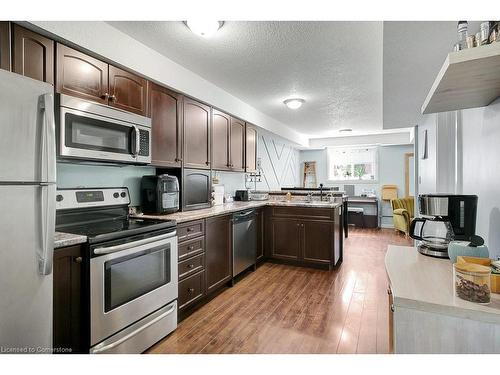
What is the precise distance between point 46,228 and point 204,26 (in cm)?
172

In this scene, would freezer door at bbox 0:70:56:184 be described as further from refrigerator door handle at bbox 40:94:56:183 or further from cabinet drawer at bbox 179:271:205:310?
cabinet drawer at bbox 179:271:205:310

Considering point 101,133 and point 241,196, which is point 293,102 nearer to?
point 241,196

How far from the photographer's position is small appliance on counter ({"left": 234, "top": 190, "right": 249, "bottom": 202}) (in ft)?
14.5

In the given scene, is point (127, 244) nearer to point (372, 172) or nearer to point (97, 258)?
point (97, 258)

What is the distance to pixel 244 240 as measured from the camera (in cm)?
337

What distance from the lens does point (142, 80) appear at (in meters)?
2.37

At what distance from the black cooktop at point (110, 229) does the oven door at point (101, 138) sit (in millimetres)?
492

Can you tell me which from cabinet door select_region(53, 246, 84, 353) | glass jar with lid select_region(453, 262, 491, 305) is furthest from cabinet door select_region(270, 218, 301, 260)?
glass jar with lid select_region(453, 262, 491, 305)

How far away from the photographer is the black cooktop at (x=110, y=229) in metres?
1.63

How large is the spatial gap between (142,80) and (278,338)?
2396 mm

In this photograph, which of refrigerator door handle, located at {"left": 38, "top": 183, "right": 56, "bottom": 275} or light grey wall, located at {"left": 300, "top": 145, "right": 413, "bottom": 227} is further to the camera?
light grey wall, located at {"left": 300, "top": 145, "right": 413, "bottom": 227}

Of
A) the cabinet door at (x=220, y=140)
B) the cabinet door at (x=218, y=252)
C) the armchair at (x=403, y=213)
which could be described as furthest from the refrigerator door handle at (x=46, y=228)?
the armchair at (x=403, y=213)

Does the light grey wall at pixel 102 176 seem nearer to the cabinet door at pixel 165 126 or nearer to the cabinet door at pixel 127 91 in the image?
the cabinet door at pixel 165 126
